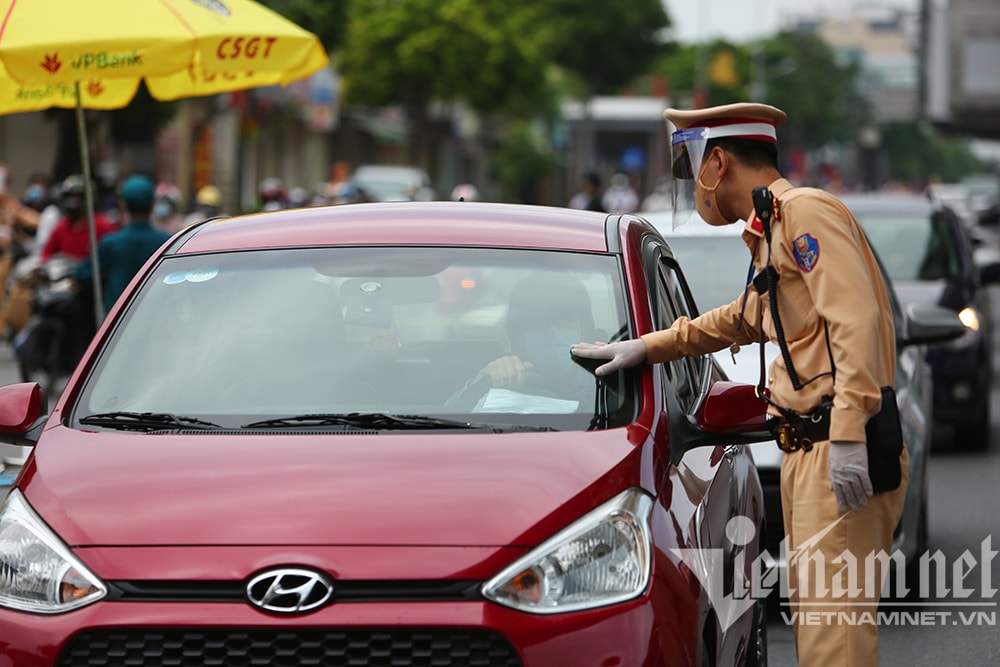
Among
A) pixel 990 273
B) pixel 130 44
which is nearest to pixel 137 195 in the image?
pixel 130 44

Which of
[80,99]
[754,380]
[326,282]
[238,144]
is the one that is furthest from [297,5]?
[326,282]

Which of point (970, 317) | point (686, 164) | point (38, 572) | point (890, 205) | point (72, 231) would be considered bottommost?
point (72, 231)

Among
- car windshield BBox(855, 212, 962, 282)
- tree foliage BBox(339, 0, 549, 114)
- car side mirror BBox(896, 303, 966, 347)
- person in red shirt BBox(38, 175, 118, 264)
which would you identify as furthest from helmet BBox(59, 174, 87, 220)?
tree foliage BBox(339, 0, 549, 114)

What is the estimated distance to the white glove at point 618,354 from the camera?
456cm

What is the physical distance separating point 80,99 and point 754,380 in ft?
13.0

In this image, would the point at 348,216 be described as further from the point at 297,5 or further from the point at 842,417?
the point at 297,5

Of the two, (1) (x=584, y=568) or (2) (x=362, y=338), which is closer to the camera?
(1) (x=584, y=568)

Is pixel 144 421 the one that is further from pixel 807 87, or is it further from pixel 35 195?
pixel 807 87

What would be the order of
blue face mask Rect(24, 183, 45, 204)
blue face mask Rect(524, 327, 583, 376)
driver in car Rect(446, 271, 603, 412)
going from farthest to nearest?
blue face mask Rect(24, 183, 45, 204) < blue face mask Rect(524, 327, 583, 376) < driver in car Rect(446, 271, 603, 412)

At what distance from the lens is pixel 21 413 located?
480 cm

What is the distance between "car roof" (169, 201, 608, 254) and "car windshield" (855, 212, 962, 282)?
7293 mm

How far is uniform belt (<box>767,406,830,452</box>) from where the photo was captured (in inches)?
181

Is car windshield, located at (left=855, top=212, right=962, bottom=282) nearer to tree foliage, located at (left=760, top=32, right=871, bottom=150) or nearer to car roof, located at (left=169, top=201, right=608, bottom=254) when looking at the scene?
car roof, located at (left=169, top=201, right=608, bottom=254)

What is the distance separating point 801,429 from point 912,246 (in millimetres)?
8199
